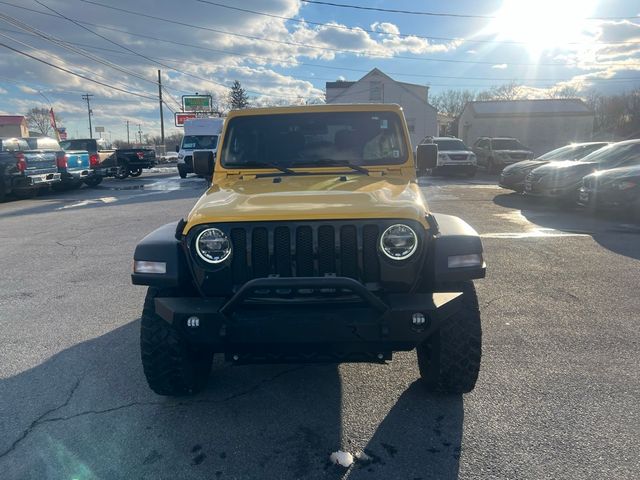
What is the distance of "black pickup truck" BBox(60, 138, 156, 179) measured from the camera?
20.1m

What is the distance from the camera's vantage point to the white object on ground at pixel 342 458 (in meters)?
2.49

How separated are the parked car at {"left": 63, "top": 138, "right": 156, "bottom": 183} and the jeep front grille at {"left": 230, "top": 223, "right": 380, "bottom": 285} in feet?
62.5

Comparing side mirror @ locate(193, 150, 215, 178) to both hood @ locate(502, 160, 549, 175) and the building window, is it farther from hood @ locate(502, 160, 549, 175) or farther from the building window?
the building window

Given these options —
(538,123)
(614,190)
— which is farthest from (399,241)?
(538,123)

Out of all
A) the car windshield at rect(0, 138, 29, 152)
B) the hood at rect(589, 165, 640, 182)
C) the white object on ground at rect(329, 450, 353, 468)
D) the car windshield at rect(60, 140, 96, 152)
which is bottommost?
the white object on ground at rect(329, 450, 353, 468)

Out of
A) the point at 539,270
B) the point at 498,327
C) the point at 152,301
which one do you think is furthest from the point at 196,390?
the point at 539,270

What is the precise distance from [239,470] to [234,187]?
6.43 ft

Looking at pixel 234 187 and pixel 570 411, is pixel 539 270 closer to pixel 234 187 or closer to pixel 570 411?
pixel 570 411

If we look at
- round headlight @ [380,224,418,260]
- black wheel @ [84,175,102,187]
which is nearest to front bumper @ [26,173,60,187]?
black wheel @ [84,175,102,187]

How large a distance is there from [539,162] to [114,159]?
18.1 meters

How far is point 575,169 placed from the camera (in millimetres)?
10781

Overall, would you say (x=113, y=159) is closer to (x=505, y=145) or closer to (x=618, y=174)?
(x=505, y=145)

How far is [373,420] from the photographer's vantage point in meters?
2.87

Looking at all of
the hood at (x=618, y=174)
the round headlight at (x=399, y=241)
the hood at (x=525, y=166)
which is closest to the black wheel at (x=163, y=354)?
the round headlight at (x=399, y=241)
